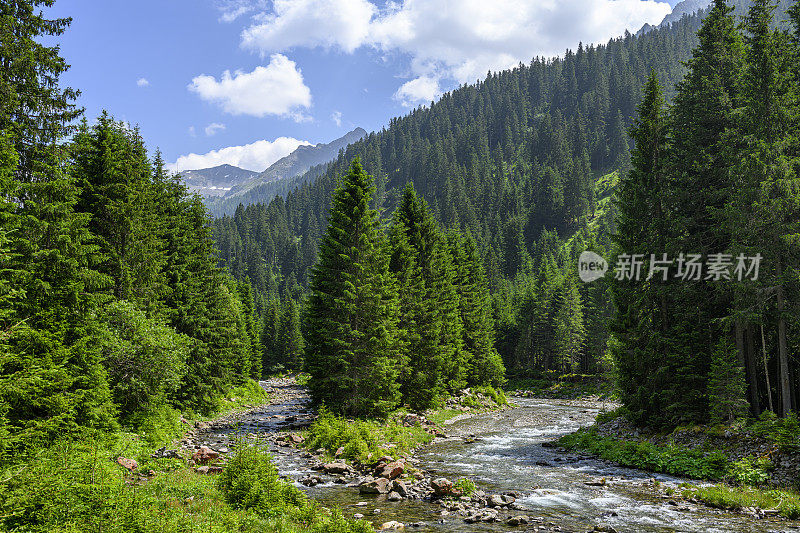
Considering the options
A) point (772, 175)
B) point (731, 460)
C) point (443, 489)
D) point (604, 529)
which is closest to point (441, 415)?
point (443, 489)

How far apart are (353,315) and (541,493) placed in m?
17.9

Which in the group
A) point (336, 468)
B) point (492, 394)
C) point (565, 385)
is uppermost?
point (336, 468)

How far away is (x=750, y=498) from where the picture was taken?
17172 millimetres

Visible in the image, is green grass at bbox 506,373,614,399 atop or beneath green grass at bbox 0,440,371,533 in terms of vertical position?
beneath

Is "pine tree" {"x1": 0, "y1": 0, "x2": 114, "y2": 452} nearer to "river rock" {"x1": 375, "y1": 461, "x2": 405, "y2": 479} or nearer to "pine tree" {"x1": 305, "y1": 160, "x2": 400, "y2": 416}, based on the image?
"river rock" {"x1": 375, "y1": 461, "x2": 405, "y2": 479}

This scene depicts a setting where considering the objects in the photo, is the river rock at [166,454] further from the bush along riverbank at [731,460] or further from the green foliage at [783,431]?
the green foliage at [783,431]

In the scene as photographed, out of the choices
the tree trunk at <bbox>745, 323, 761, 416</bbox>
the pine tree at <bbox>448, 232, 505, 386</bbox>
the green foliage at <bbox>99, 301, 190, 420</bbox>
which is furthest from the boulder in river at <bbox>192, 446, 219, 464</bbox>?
the pine tree at <bbox>448, 232, 505, 386</bbox>

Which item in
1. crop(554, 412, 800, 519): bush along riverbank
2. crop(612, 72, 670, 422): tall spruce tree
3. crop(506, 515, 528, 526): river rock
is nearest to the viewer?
crop(506, 515, 528, 526): river rock

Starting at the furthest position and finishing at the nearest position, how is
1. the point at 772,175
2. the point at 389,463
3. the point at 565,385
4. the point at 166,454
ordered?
the point at 565,385 < the point at 772,175 < the point at 389,463 < the point at 166,454

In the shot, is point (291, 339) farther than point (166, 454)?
Yes

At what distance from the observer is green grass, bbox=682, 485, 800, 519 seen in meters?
16.3

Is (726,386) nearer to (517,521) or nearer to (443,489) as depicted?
(517,521)

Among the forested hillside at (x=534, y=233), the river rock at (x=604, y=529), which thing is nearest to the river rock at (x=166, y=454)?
the river rock at (x=604, y=529)

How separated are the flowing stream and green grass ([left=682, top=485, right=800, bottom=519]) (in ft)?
2.47
